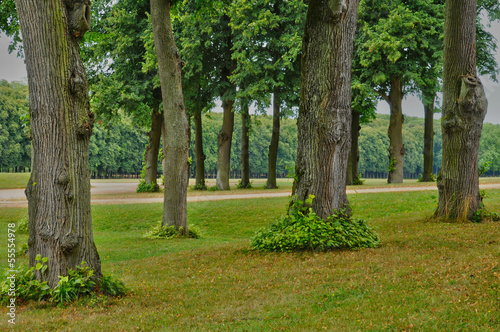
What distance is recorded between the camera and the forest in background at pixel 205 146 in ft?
189

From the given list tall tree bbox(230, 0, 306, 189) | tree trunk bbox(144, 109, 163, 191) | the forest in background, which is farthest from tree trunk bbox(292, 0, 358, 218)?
the forest in background

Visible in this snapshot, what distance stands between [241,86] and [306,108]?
1770cm

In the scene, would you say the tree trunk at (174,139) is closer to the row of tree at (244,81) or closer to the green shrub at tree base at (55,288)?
the row of tree at (244,81)

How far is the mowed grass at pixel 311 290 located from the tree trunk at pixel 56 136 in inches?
27.5

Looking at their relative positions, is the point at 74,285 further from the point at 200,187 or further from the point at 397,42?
the point at 200,187

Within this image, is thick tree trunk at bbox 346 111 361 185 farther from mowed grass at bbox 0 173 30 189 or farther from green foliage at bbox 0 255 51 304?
green foliage at bbox 0 255 51 304

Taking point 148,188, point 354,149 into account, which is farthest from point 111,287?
point 354,149

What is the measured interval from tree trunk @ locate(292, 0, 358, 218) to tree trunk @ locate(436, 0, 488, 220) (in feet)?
11.6

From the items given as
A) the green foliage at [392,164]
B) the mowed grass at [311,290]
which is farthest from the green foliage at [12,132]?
the mowed grass at [311,290]

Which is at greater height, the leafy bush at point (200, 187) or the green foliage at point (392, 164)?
the green foliage at point (392, 164)

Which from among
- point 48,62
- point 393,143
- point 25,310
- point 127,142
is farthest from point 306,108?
point 127,142

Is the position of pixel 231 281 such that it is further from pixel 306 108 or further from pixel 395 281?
pixel 306 108

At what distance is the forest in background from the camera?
57688 millimetres

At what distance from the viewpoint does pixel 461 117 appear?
10.8 m
